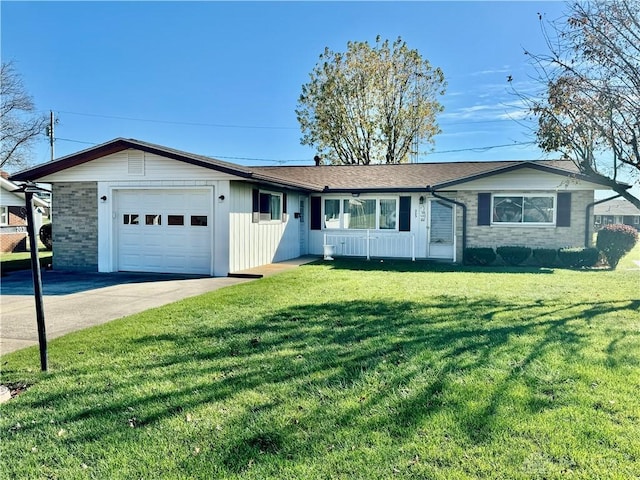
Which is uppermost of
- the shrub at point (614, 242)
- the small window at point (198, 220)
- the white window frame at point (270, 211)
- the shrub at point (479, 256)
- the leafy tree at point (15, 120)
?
the leafy tree at point (15, 120)

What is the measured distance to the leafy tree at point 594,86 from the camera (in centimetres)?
826

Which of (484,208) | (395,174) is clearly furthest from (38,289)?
(395,174)

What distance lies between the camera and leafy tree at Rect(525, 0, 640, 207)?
8258 mm

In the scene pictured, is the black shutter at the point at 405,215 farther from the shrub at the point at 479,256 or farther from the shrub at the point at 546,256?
the shrub at the point at 546,256

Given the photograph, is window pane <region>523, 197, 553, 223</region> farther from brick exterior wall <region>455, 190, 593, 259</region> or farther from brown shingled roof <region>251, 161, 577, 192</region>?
brown shingled roof <region>251, 161, 577, 192</region>

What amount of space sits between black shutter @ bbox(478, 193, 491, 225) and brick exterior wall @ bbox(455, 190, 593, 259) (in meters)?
0.11

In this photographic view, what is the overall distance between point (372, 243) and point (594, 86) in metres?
9.72

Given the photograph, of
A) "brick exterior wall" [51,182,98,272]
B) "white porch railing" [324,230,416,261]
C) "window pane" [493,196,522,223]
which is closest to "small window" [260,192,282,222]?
"white porch railing" [324,230,416,261]

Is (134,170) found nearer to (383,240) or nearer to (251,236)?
(251,236)

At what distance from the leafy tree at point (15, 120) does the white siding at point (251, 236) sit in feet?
84.9

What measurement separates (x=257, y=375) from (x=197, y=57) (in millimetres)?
19470

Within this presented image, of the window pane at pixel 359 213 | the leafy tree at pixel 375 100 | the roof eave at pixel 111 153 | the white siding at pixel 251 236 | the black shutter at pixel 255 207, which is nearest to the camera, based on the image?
the roof eave at pixel 111 153

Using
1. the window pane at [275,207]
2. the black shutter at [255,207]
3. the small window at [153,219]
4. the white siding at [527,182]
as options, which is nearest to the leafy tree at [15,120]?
the small window at [153,219]

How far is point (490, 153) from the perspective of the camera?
31.7 m
